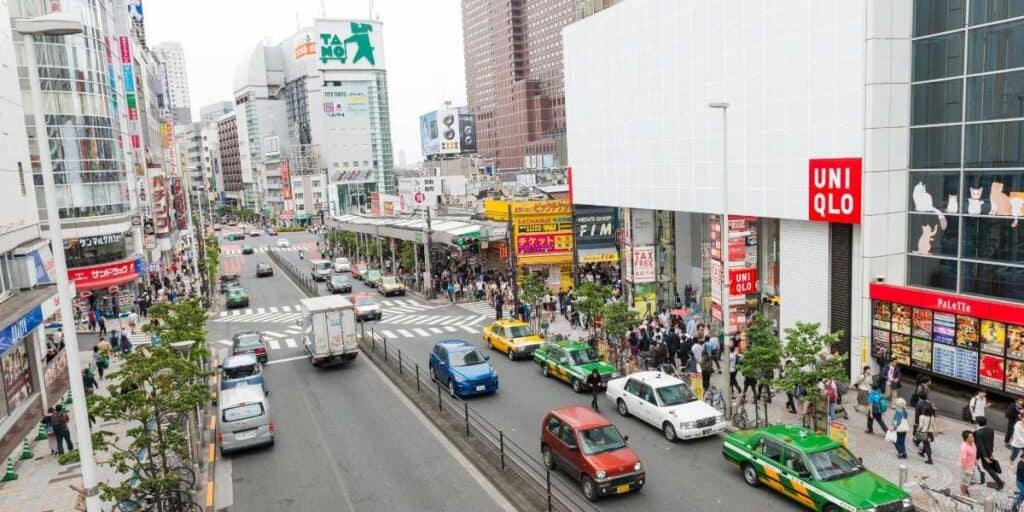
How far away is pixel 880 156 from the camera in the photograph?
71.6 feet

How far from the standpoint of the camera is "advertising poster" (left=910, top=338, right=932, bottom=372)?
21.0 m

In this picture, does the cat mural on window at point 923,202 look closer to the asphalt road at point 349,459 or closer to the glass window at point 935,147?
the glass window at point 935,147

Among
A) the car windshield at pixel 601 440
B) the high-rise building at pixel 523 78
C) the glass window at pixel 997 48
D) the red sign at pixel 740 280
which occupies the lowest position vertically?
the car windshield at pixel 601 440

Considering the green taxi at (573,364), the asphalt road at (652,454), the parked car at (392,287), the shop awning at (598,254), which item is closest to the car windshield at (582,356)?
the green taxi at (573,364)

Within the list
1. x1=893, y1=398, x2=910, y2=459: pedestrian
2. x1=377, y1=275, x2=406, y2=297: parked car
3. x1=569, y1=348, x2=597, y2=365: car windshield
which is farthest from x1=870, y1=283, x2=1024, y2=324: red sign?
x1=377, y1=275, x2=406, y2=297: parked car

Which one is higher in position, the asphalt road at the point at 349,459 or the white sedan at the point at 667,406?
the white sedan at the point at 667,406

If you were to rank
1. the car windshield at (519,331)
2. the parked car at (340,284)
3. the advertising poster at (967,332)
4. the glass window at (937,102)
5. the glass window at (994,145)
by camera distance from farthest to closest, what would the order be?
the parked car at (340,284)
the car windshield at (519,331)
the glass window at (937,102)
the advertising poster at (967,332)
the glass window at (994,145)

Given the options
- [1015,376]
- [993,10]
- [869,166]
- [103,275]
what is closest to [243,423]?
[869,166]

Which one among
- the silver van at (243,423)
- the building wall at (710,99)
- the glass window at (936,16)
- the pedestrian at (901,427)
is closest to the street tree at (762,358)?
the pedestrian at (901,427)

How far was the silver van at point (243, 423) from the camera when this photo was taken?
61.2 ft

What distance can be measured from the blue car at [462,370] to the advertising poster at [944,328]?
555 inches

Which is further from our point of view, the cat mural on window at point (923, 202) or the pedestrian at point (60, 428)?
the cat mural on window at point (923, 202)

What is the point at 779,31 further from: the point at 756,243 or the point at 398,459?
the point at 398,459

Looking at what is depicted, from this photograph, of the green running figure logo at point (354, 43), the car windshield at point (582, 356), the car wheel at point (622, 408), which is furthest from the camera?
the green running figure logo at point (354, 43)
